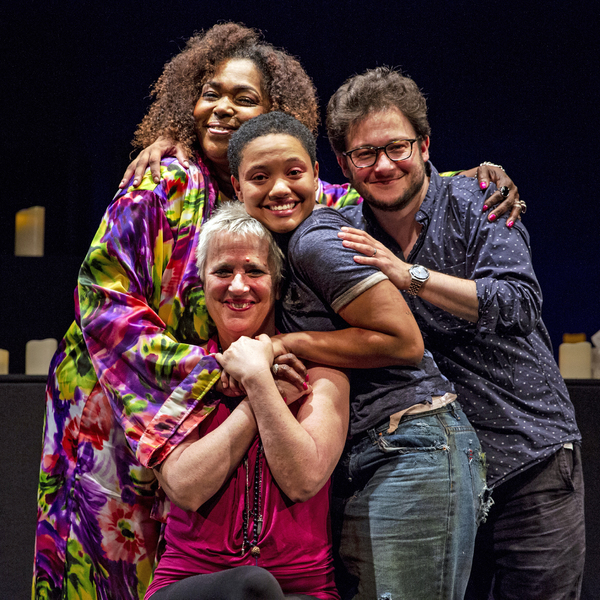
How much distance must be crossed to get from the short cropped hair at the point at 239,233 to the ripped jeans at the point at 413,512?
1.46 feet

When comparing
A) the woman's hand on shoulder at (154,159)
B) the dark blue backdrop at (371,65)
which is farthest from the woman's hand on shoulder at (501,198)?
the dark blue backdrop at (371,65)

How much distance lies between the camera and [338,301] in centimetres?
149

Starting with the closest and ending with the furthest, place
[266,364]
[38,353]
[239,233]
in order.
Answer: [266,364] → [239,233] → [38,353]

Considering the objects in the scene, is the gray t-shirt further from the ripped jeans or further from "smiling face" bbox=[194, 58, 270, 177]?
"smiling face" bbox=[194, 58, 270, 177]

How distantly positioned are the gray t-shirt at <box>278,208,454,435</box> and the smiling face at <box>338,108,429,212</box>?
8.1 inches

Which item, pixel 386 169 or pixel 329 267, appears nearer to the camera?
pixel 329 267

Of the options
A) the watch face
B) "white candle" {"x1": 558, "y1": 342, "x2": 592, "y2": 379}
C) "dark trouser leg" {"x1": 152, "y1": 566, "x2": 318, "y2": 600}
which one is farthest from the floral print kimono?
"white candle" {"x1": 558, "y1": 342, "x2": 592, "y2": 379}

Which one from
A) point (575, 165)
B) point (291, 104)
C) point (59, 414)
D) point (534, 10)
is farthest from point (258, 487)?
point (534, 10)

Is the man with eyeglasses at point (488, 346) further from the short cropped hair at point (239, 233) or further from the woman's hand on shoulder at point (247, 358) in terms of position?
the woman's hand on shoulder at point (247, 358)

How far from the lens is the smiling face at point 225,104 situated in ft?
6.38

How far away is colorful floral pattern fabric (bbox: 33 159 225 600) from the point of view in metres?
1.62

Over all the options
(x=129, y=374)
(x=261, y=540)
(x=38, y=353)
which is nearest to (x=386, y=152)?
(x=129, y=374)

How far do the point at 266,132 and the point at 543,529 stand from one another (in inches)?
50.0

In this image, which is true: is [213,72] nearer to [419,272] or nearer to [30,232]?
[419,272]
